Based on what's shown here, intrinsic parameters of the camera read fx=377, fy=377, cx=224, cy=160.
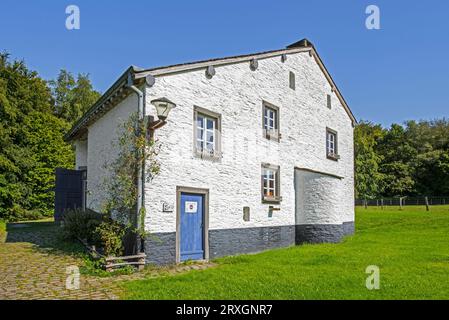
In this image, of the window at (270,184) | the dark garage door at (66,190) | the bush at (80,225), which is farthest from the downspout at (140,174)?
the dark garage door at (66,190)

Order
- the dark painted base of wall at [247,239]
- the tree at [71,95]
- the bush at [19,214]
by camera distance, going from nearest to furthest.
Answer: the dark painted base of wall at [247,239]
the bush at [19,214]
the tree at [71,95]

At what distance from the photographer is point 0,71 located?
25.8m

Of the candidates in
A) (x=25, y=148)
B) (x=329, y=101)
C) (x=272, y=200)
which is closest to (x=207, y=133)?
(x=272, y=200)

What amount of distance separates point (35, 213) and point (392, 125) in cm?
5518

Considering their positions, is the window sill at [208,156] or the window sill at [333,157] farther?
the window sill at [333,157]

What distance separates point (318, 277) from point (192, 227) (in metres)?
4.06

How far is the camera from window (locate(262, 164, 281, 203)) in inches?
543

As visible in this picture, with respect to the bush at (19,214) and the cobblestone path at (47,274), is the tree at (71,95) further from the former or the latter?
the cobblestone path at (47,274)

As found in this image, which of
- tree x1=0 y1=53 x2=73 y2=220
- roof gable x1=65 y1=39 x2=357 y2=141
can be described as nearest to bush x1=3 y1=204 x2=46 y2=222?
tree x1=0 y1=53 x2=73 y2=220

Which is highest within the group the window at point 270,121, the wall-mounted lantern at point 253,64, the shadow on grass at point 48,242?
the wall-mounted lantern at point 253,64

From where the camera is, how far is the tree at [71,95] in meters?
37.9

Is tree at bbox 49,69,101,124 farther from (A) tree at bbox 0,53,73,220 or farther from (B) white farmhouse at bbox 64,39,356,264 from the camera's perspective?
(B) white farmhouse at bbox 64,39,356,264

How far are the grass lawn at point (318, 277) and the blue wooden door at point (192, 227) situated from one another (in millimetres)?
814

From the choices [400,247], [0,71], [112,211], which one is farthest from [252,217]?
[0,71]
